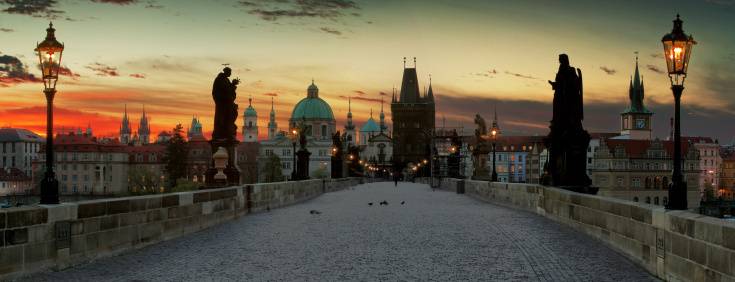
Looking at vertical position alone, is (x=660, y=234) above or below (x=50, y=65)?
below

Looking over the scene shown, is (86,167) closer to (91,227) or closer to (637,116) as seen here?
(637,116)

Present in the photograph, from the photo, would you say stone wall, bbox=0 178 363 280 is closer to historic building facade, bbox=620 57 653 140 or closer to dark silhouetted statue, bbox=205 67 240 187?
dark silhouetted statue, bbox=205 67 240 187

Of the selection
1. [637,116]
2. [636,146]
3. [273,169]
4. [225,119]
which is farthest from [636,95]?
[225,119]

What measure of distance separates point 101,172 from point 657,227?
17057 centimetres

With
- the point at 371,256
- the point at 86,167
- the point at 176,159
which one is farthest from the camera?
the point at 86,167

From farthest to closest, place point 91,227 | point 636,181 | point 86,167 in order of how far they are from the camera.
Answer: point 86,167, point 636,181, point 91,227

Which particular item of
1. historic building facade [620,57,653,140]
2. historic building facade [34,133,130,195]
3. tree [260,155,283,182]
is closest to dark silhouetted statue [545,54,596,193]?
tree [260,155,283,182]

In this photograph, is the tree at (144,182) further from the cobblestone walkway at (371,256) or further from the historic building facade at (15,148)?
the cobblestone walkway at (371,256)

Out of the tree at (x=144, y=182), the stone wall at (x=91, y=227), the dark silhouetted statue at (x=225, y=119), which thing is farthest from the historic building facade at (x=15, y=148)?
the stone wall at (x=91, y=227)

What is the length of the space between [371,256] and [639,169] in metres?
143

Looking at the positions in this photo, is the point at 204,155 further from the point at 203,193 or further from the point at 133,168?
the point at 203,193

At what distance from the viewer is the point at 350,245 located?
49.3ft

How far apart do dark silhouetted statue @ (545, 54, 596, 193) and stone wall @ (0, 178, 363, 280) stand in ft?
30.3

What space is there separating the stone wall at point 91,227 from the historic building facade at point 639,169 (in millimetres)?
132931
